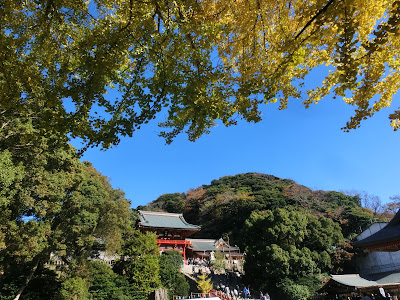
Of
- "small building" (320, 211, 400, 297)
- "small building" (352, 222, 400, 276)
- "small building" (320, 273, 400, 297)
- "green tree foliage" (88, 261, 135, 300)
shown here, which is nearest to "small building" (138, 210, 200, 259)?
"green tree foliage" (88, 261, 135, 300)

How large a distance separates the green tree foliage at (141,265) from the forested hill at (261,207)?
15.6 m

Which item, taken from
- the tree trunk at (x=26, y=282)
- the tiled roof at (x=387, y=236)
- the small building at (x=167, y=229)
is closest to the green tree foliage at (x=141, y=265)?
the tree trunk at (x=26, y=282)

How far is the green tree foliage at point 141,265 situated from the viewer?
42.1 feet

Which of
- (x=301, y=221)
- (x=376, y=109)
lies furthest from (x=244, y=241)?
(x=376, y=109)

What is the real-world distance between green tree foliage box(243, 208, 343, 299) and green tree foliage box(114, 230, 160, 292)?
748 cm

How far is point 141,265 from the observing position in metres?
13.0

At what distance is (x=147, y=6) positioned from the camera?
2988mm

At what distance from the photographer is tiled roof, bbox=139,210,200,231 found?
75.2ft

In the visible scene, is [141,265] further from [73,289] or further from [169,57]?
[169,57]

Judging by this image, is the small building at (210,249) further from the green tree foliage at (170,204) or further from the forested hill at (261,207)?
the green tree foliage at (170,204)

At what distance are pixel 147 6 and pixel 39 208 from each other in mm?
8453

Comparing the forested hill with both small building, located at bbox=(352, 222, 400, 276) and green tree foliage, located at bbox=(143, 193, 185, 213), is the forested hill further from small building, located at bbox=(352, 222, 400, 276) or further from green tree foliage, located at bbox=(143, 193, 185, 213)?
small building, located at bbox=(352, 222, 400, 276)

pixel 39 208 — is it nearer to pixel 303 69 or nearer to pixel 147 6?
pixel 147 6

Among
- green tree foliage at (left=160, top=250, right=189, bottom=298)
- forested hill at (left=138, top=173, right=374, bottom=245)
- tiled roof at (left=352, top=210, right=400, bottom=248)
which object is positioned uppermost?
forested hill at (left=138, top=173, right=374, bottom=245)
